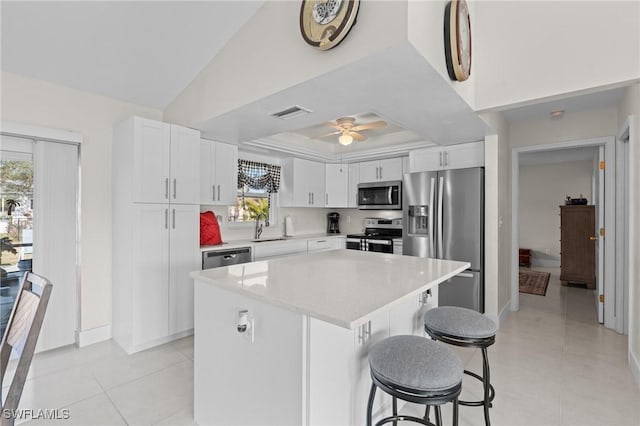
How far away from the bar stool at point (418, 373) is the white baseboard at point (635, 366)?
2.03 meters

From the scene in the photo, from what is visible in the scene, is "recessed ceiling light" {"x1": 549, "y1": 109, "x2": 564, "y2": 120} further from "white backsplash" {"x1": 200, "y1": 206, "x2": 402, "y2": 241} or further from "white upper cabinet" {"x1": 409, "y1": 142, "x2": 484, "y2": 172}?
"white backsplash" {"x1": 200, "y1": 206, "x2": 402, "y2": 241}

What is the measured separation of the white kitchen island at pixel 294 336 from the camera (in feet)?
4.42

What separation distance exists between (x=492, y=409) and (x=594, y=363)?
1341mm

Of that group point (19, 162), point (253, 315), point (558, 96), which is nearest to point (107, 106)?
point (19, 162)

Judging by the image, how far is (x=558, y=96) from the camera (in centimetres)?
239

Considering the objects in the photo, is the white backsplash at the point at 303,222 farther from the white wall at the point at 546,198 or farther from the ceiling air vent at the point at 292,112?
the white wall at the point at 546,198

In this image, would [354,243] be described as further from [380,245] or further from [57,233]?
[57,233]

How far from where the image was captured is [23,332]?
1218mm

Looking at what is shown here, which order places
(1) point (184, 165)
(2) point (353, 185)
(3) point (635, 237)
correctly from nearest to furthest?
(3) point (635, 237)
(1) point (184, 165)
(2) point (353, 185)

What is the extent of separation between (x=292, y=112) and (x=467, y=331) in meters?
2.10

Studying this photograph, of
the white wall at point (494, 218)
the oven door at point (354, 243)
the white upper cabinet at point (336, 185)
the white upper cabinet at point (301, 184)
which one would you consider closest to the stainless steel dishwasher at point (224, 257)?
the white upper cabinet at point (301, 184)

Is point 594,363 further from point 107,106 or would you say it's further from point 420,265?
point 107,106

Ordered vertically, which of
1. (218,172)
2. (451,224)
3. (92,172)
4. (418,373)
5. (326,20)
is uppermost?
(326,20)

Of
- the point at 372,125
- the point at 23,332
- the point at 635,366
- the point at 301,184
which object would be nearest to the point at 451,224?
the point at 372,125
